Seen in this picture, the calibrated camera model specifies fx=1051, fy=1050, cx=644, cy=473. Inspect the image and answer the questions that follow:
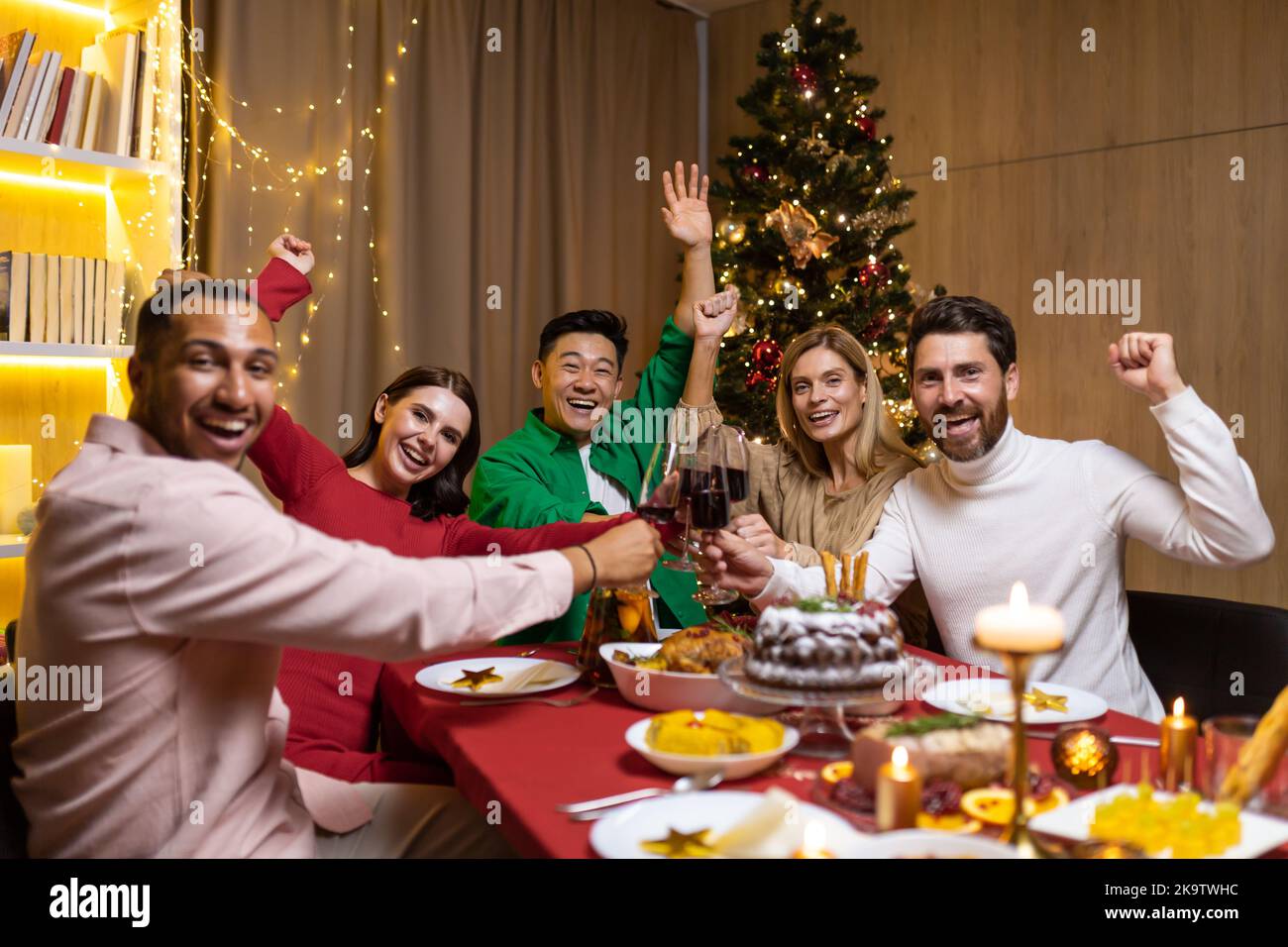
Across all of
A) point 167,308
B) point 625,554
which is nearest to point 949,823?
point 625,554

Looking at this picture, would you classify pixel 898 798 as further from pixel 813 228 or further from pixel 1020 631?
pixel 813 228

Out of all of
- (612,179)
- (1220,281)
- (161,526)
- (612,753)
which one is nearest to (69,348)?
(161,526)

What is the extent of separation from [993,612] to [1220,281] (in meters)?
3.87

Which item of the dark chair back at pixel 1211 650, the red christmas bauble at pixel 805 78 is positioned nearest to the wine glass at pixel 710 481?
the dark chair back at pixel 1211 650

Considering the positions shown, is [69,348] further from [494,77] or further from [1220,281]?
[1220,281]

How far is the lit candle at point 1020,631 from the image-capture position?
0.90m

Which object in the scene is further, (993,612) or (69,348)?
(69,348)

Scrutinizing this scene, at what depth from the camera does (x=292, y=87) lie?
3.84 metres

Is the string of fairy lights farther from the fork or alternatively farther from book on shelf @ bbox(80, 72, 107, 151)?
Result: the fork

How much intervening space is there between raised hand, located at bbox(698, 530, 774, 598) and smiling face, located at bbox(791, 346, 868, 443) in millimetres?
783

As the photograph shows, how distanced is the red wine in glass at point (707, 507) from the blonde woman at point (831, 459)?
3.19ft

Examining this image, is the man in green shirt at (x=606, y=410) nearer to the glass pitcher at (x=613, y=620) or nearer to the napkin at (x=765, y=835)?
the glass pitcher at (x=613, y=620)

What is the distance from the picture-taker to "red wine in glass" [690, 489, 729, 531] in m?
1.75

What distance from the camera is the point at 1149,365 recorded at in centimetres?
206
